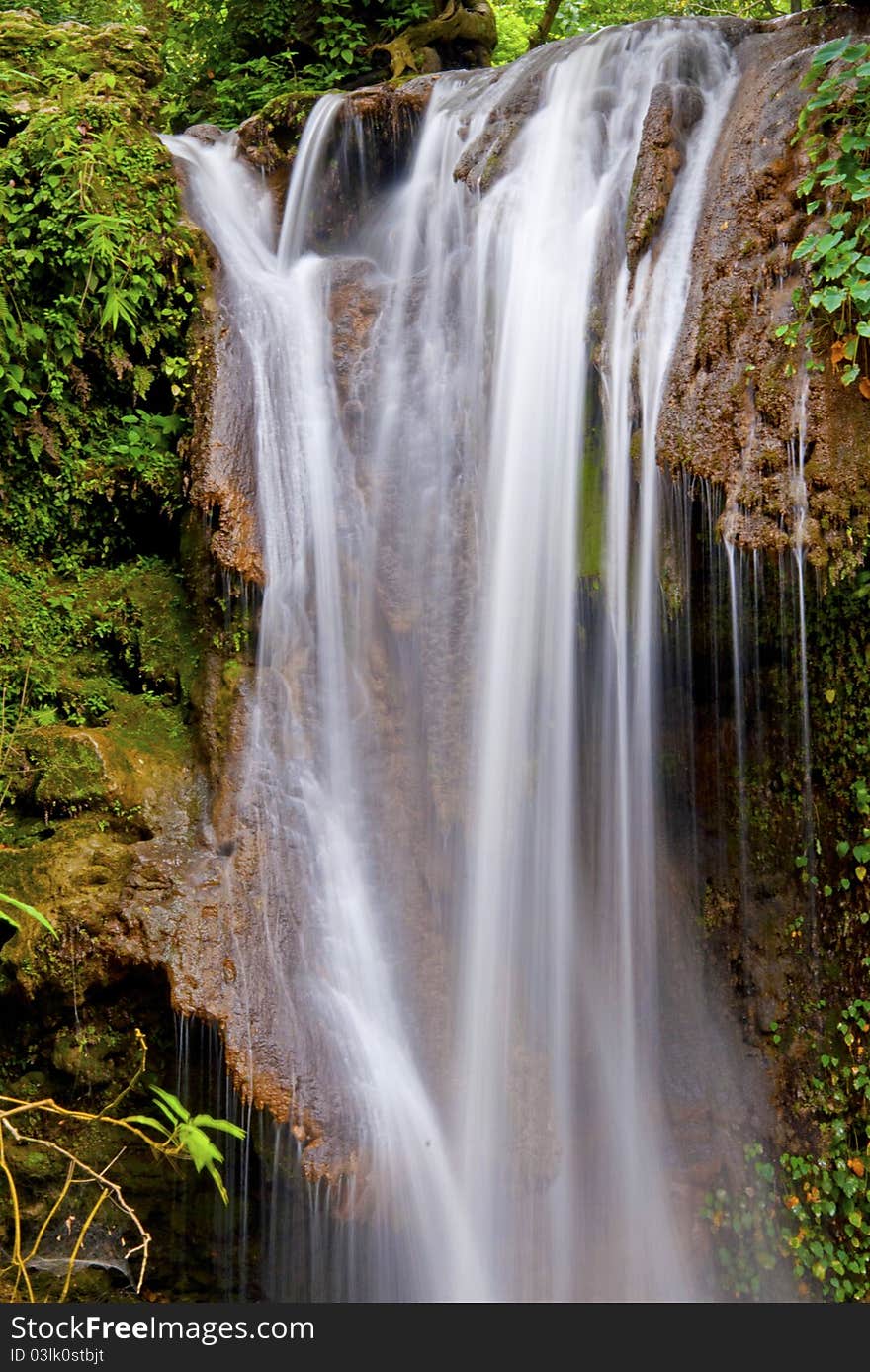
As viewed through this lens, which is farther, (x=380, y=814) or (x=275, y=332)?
(x=275, y=332)

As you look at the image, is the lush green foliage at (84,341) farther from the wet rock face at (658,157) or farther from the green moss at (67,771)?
the wet rock face at (658,157)

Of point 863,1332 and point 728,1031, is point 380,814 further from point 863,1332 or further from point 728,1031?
point 863,1332

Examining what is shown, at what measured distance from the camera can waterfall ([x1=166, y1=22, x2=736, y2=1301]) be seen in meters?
4.91

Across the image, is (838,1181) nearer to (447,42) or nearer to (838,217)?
(838,217)

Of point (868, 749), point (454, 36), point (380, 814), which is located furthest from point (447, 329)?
point (454, 36)

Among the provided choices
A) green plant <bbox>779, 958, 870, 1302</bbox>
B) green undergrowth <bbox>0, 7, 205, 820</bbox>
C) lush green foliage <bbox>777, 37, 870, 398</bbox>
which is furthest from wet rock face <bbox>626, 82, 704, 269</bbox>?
green plant <bbox>779, 958, 870, 1302</bbox>

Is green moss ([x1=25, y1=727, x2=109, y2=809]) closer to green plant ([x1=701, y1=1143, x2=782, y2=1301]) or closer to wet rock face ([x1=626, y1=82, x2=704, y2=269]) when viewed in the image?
green plant ([x1=701, y1=1143, x2=782, y2=1301])

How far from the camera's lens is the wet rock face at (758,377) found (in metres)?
4.52

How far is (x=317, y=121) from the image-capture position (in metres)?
7.62

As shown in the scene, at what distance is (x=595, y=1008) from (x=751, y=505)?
2567 mm

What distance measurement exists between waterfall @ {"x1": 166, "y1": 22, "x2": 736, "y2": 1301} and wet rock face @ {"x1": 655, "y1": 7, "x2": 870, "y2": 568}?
0.18 meters

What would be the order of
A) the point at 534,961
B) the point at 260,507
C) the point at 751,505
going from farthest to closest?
the point at 260,507, the point at 534,961, the point at 751,505

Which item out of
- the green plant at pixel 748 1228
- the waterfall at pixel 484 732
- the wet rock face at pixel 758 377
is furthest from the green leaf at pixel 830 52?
the green plant at pixel 748 1228

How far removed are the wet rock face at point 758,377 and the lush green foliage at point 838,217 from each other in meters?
0.10
